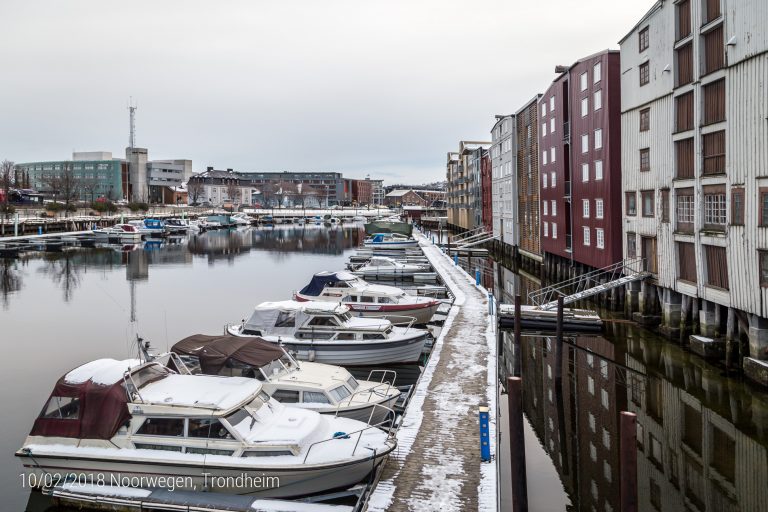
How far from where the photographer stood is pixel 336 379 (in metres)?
19.1

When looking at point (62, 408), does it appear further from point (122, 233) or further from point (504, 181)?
point (122, 233)

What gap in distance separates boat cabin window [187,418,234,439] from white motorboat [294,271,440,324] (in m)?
19.6

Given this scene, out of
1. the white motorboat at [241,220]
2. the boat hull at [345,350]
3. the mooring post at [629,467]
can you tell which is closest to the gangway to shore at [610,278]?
the boat hull at [345,350]

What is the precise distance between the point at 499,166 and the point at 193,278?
138ft

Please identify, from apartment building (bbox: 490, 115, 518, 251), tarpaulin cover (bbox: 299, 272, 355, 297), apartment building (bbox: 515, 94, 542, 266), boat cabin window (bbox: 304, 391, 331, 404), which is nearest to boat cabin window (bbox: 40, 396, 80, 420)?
boat cabin window (bbox: 304, 391, 331, 404)

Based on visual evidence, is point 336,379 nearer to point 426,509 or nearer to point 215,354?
point 215,354

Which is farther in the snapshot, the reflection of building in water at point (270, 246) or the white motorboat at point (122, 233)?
the white motorboat at point (122, 233)

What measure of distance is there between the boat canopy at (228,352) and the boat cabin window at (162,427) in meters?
4.20

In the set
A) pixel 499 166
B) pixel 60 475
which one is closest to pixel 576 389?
pixel 60 475

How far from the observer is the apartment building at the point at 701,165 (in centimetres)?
2302

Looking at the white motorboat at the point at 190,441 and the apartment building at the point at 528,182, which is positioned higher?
the apartment building at the point at 528,182

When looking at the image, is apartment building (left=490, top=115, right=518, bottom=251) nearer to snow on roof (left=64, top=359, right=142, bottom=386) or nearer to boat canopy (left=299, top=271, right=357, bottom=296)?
boat canopy (left=299, top=271, right=357, bottom=296)

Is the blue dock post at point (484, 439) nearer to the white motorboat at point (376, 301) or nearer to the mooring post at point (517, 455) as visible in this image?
the mooring post at point (517, 455)

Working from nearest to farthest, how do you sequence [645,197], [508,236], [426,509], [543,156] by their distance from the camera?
[426,509], [645,197], [543,156], [508,236]
